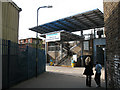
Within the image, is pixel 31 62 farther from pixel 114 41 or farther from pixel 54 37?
pixel 54 37

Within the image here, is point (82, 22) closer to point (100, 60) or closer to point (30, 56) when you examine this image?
point (30, 56)

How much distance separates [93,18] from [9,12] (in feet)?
41.0

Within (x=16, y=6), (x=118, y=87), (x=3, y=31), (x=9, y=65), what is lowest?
(x=118, y=87)

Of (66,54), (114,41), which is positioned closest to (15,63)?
(114,41)

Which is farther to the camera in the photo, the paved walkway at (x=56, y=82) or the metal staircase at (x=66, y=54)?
the metal staircase at (x=66, y=54)

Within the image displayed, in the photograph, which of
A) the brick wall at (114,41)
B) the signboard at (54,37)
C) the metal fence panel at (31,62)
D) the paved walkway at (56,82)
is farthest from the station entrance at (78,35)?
the brick wall at (114,41)

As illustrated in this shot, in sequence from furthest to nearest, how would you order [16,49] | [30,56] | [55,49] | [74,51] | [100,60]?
[55,49], [74,51], [30,56], [16,49], [100,60]

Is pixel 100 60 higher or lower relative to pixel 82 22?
lower

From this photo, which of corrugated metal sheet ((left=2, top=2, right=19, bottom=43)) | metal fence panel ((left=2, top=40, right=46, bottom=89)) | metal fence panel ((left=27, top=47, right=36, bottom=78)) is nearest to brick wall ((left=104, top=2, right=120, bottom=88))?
metal fence panel ((left=2, top=40, right=46, bottom=89))

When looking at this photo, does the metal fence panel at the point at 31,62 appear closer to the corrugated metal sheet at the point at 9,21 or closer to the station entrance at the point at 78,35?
the corrugated metal sheet at the point at 9,21

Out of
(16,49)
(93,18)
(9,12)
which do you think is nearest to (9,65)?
(16,49)

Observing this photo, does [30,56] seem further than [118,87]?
Yes

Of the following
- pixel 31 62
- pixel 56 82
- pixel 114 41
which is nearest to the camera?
pixel 114 41

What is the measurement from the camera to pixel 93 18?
55.9 feet
